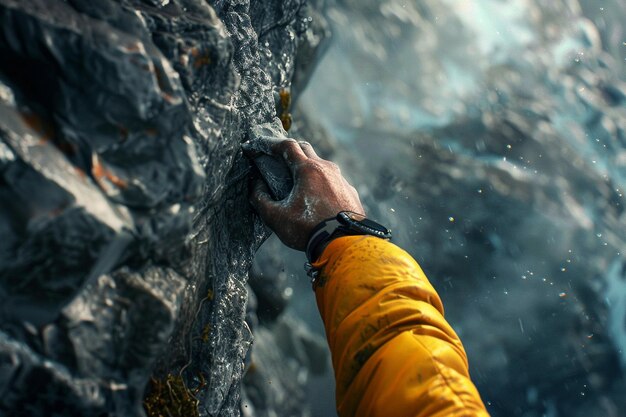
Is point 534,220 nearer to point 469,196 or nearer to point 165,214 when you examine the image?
point 469,196

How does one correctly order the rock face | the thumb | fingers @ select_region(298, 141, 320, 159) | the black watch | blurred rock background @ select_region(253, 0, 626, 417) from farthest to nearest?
blurred rock background @ select_region(253, 0, 626, 417) < fingers @ select_region(298, 141, 320, 159) < the thumb < the black watch < the rock face

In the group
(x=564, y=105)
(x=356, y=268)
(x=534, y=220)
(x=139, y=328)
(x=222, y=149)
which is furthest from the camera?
(x=564, y=105)

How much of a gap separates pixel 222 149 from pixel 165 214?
62cm

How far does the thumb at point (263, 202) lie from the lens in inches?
89.4

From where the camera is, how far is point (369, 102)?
1902cm

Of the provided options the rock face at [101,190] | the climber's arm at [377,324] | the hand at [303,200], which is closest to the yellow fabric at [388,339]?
the climber's arm at [377,324]

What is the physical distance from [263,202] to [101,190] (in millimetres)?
1052

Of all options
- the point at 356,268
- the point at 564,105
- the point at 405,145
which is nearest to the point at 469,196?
the point at 405,145

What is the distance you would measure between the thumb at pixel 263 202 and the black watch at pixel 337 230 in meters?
0.27

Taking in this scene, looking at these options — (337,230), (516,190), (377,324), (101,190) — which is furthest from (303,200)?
(516,190)

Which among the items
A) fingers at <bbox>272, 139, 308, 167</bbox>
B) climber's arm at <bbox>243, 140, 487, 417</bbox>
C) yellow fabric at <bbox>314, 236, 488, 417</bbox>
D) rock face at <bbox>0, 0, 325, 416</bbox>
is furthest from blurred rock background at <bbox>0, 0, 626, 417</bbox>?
yellow fabric at <bbox>314, 236, 488, 417</bbox>

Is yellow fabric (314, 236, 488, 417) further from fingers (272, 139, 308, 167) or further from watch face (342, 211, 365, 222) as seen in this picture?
fingers (272, 139, 308, 167)

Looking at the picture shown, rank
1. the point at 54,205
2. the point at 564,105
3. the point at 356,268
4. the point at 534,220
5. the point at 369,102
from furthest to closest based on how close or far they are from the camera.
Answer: the point at 369,102, the point at 564,105, the point at 534,220, the point at 356,268, the point at 54,205

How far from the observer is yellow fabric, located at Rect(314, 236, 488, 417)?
1.37 metres
